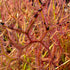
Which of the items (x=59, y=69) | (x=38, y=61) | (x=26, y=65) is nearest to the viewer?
(x=38, y=61)

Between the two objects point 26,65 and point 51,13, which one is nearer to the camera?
point 26,65

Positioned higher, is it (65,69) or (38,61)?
(38,61)

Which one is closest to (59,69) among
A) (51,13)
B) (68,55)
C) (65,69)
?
(65,69)

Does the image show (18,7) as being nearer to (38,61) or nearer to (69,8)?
(69,8)

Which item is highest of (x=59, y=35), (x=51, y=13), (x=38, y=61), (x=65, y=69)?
(x=51, y=13)

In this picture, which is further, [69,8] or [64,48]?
[69,8]

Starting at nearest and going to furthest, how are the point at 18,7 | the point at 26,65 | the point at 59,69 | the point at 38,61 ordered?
the point at 38,61 → the point at 59,69 → the point at 26,65 → the point at 18,7

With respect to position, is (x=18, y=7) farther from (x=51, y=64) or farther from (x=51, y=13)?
(x=51, y=64)

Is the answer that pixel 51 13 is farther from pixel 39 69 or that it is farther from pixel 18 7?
pixel 39 69

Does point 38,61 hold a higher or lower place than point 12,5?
lower

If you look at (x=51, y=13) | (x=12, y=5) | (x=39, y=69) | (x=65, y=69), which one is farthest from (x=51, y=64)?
(x=12, y=5)
